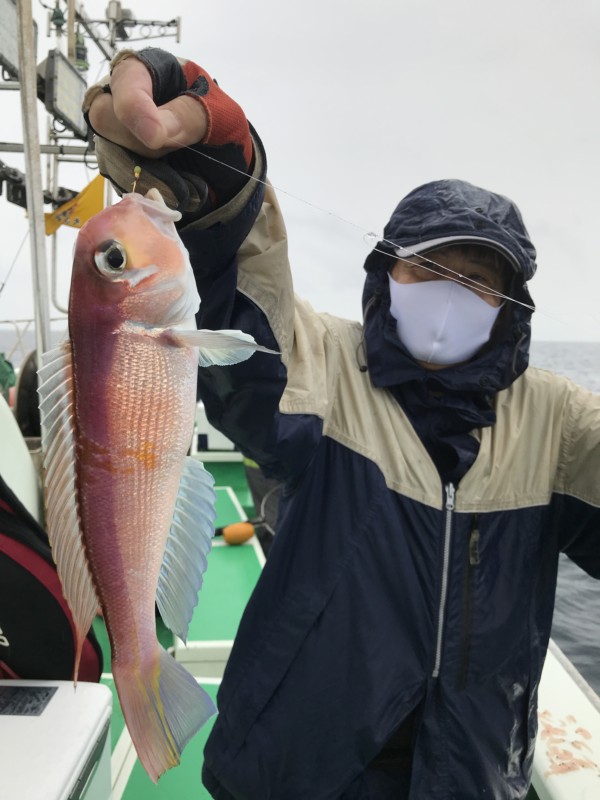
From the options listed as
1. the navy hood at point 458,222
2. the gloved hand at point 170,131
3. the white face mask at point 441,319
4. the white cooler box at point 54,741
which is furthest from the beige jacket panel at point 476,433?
the white cooler box at point 54,741

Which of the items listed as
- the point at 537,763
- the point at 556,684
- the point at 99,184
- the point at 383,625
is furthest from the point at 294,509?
the point at 99,184

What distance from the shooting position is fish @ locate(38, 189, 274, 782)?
97 centimetres

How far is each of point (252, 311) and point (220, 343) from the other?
0.41 metres

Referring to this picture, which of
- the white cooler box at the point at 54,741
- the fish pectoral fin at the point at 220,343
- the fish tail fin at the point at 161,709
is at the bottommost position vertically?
the white cooler box at the point at 54,741

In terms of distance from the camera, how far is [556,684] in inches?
113

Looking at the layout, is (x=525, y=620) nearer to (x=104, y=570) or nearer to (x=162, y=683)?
(x=162, y=683)

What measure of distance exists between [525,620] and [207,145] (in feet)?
4.81

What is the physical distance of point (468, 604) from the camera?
161 cm

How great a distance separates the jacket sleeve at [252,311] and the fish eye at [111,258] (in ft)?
0.82

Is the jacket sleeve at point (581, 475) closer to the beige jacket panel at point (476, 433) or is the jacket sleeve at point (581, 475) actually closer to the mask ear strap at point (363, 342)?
the beige jacket panel at point (476, 433)

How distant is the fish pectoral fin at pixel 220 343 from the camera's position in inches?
38.9

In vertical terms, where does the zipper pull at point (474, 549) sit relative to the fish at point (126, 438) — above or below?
below

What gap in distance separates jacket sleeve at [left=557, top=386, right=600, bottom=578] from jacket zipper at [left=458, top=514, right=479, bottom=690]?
322 mm

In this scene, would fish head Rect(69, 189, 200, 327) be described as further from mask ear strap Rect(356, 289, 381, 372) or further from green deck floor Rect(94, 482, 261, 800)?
green deck floor Rect(94, 482, 261, 800)
